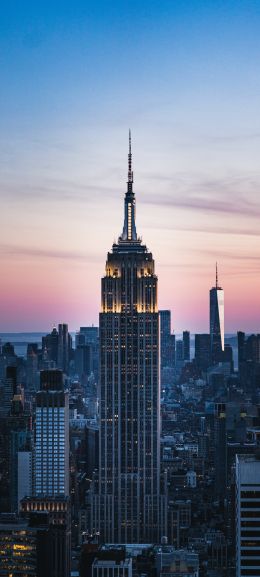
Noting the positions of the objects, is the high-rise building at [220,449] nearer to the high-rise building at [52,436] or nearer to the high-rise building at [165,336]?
the high-rise building at [165,336]

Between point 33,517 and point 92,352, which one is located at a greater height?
point 92,352

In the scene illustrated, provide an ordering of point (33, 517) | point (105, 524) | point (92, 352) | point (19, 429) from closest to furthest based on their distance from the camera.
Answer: point (33, 517) → point (105, 524) → point (19, 429) → point (92, 352)

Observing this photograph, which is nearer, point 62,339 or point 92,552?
point 92,552

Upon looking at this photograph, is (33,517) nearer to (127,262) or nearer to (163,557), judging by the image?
(163,557)

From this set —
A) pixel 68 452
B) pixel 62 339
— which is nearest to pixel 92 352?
pixel 62 339

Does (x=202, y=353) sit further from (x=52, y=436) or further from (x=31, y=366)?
(x=52, y=436)

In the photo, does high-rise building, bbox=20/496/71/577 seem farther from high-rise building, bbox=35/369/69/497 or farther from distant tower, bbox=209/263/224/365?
distant tower, bbox=209/263/224/365

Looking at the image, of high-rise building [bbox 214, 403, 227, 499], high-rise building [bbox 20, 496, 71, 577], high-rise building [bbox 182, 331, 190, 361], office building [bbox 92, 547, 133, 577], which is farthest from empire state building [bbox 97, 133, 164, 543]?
high-rise building [bbox 182, 331, 190, 361]
